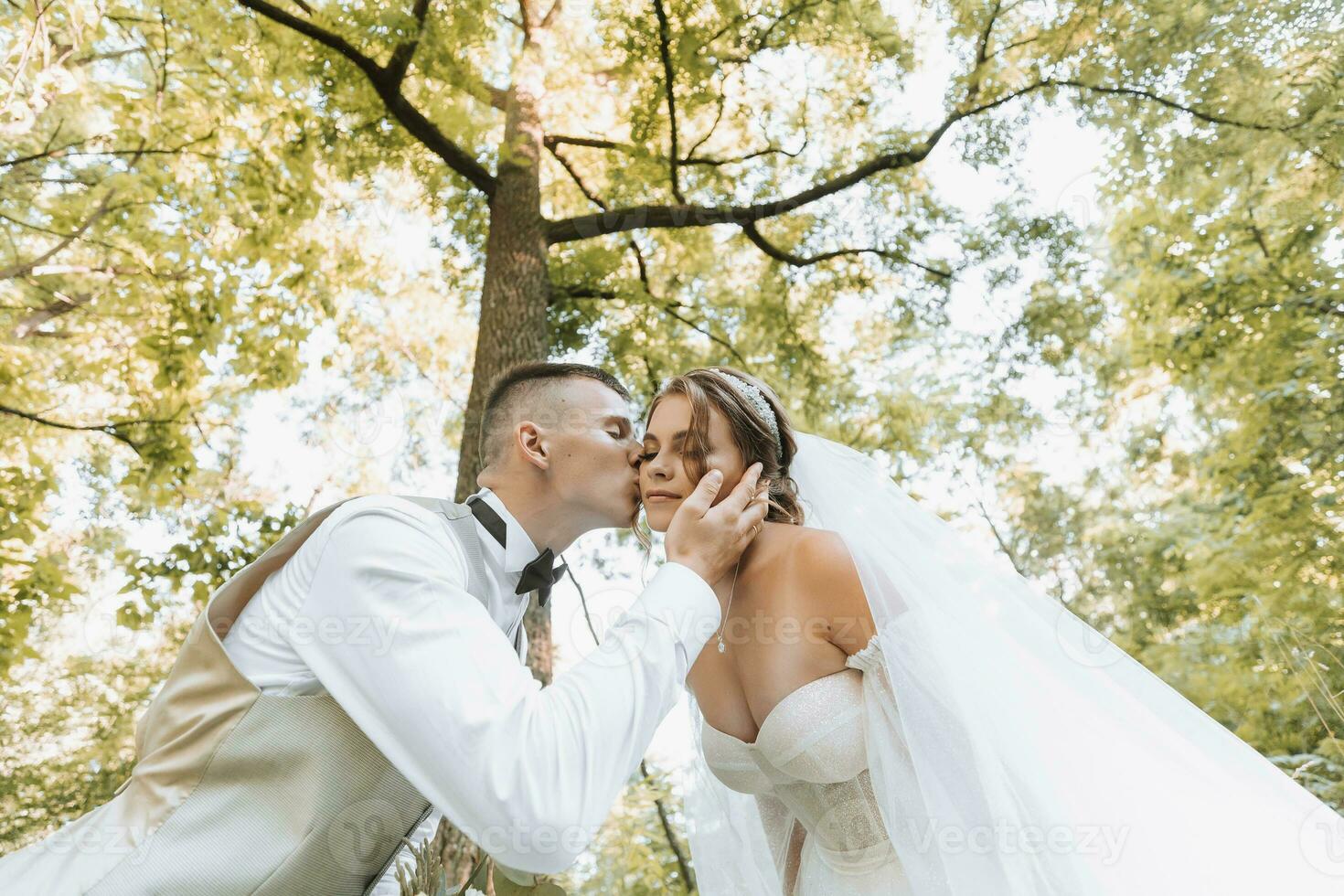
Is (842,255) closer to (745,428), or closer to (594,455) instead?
(745,428)

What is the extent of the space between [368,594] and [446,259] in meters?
7.20

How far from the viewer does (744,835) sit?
9.00 ft

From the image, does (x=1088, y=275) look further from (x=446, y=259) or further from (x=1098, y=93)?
(x=446, y=259)

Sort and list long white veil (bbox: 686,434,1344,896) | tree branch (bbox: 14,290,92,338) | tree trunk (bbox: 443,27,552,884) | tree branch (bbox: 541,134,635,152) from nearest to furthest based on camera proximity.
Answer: long white veil (bbox: 686,434,1344,896)
tree trunk (bbox: 443,27,552,884)
tree branch (bbox: 541,134,635,152)
tree branch (bbox: 14,290,92,338)

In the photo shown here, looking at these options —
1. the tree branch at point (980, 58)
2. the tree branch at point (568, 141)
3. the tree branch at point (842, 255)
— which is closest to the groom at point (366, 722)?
the tree branch at point (568, 141)

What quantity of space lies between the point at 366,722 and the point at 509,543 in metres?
0.77

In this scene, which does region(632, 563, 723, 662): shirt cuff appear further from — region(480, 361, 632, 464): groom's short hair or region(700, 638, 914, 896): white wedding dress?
region(480, 361, 632, 464): groom's short hair

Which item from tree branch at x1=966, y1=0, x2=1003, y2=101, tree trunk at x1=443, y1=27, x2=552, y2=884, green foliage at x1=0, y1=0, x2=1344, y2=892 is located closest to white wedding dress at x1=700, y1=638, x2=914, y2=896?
tree trunk at x1=443, y1=27, x2=552, y2=884

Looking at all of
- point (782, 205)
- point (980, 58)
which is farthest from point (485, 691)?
point (980, 58)

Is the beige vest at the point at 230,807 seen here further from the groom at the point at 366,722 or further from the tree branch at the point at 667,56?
the tree branch at the point at 667,56

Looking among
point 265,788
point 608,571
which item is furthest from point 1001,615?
point 608,571

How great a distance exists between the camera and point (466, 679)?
1.32m

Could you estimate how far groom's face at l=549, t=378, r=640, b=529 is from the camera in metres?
2.40

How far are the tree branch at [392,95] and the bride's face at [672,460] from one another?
3986 millimetres
